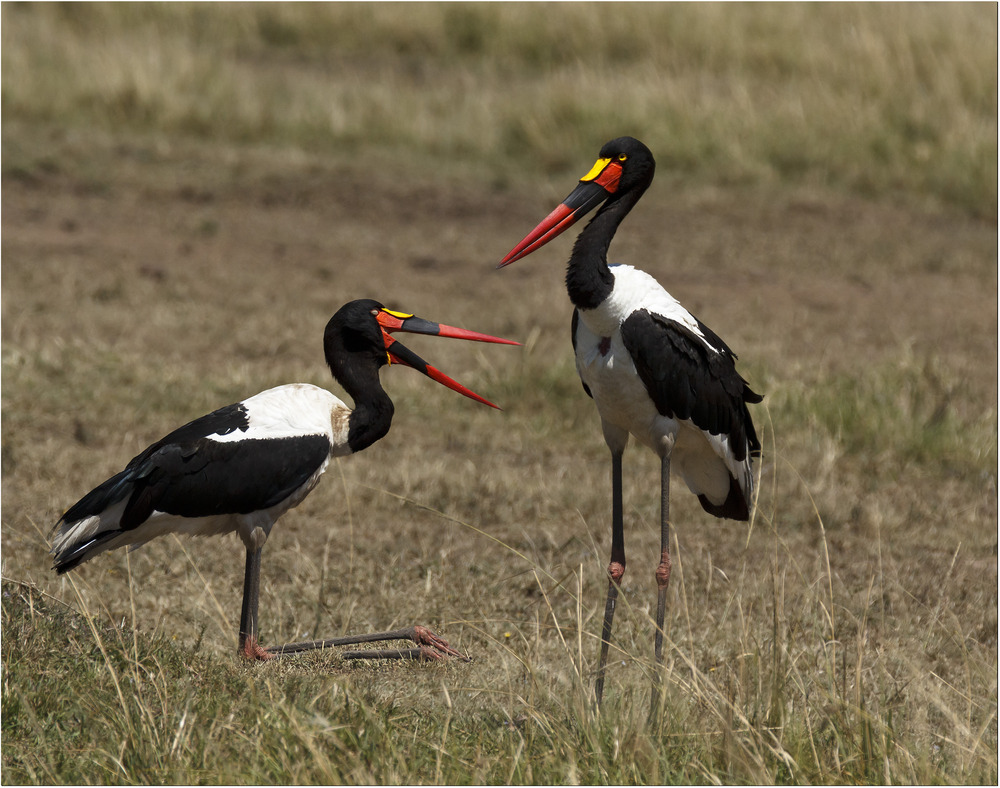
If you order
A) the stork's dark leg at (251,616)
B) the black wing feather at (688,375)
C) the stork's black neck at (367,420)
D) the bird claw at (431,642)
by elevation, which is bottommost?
the bird claw at (431,642)

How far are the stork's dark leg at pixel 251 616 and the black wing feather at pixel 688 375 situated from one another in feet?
4.02

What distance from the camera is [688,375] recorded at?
12.3 ft

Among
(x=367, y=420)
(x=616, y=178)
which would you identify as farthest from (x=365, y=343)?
(x=616, y=178)

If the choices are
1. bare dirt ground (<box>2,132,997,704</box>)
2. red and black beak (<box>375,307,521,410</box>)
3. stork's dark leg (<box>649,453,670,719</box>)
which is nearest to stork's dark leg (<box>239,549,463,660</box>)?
bare dirt ground (<box>2,132,997,704</box>)

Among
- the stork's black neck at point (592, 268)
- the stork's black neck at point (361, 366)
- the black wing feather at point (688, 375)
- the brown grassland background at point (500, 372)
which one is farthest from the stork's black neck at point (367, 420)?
the black wing feather at point (688, 375)

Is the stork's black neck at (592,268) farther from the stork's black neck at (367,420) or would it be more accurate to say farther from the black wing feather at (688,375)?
the stork's black neck at (367,420)

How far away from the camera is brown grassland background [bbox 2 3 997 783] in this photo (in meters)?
3.09

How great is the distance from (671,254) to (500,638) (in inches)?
198

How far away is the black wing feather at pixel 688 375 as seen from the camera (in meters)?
3.66

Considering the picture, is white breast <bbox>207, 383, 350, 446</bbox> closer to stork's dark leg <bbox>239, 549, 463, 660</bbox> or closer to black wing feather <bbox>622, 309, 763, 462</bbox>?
stork's dark leg <bbox>239, 549, 463, 660</bbox>

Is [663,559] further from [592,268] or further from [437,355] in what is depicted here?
[437,355]

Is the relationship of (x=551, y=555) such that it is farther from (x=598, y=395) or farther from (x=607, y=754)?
(x=607, y=754)

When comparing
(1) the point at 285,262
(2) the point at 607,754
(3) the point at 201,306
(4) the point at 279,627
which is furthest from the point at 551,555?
(1) the point at 285,262

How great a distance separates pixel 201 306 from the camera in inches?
285
